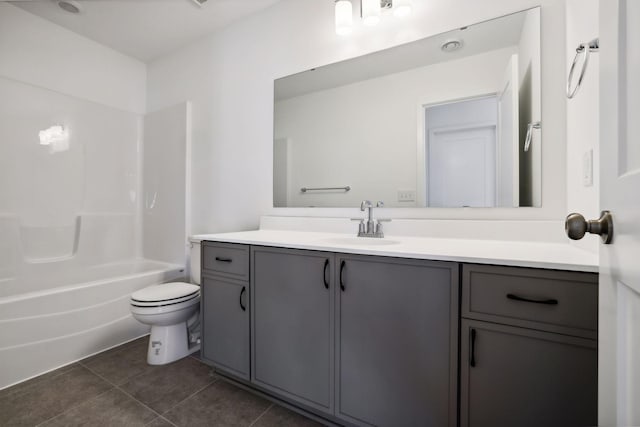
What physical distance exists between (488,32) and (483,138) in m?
0.52

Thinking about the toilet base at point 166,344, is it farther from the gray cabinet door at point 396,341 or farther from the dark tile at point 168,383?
the gray cabinet door at point 396,341

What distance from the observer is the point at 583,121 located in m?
1.04

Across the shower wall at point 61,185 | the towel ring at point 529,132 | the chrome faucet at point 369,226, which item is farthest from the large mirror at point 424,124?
the shower wall at point 61,185

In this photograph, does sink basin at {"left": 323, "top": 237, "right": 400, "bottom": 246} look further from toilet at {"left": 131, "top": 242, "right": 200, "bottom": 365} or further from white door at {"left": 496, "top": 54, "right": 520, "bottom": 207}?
toilet at {"left": 131, "top": 242, "right": 200, "bottom": 365}

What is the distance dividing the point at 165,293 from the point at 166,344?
0.34 metres

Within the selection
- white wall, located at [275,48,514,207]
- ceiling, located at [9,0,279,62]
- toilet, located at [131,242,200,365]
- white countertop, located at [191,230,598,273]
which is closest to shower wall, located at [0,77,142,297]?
ceiling, located at [9,0,279,62]

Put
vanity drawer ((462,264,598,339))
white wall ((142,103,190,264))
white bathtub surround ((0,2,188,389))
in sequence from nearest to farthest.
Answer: vanity drawer ((462,264,598,339)) → white bathtub surround ((0,2,188,389)) → white wall ((142,103,190,264))

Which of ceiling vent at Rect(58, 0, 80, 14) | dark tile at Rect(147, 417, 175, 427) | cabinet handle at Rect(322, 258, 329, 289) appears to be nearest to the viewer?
cabinet handle at Rect(322, 258, 329, 289)

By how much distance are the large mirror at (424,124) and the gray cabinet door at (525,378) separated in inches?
27.8

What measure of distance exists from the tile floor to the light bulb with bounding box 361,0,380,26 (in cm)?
213

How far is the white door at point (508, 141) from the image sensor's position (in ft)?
4.42

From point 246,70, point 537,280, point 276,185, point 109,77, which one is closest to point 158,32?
point 109,77

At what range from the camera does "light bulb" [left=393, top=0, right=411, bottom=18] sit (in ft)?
5.03

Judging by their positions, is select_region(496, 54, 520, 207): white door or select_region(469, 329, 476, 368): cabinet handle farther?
select_region(496, 54, 520, 207): white door
